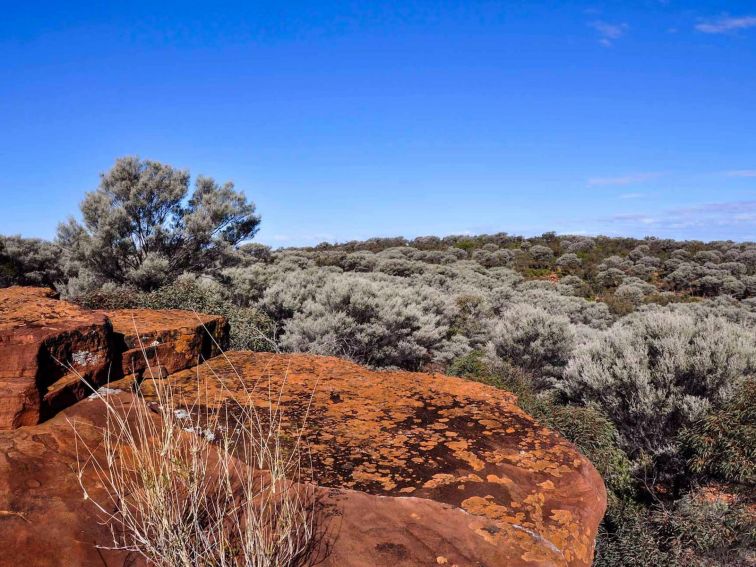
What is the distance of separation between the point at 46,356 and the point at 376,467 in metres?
1.71

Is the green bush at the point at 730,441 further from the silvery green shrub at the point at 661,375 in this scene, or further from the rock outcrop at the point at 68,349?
the rock outcrop at the point at 68,349

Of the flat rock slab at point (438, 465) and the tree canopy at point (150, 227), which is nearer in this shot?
the flat rock slab at point (438, 465)

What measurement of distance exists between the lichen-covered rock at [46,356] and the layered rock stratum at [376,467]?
0.04 ft

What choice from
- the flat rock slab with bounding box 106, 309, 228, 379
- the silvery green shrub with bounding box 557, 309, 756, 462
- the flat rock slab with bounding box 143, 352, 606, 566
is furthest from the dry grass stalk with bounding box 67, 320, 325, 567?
the silvery green shrub with bounding box 557, 309, 756, 462

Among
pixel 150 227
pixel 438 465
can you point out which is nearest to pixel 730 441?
pixel 438 465

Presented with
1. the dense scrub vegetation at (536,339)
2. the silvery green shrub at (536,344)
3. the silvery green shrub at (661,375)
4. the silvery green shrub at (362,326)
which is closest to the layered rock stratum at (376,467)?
the dense scrub vegetation at (536,339)

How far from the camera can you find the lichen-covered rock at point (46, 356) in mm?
2062

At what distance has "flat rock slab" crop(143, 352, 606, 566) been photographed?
1662 mm

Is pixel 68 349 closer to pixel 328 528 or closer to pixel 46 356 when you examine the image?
pixel 46 356

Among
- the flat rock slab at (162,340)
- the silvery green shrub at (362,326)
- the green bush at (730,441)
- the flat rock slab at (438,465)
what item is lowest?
the green bush at (730,441)

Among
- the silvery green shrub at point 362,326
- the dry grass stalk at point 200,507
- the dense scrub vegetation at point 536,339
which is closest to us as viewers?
the dry grass stalk at point 200,507

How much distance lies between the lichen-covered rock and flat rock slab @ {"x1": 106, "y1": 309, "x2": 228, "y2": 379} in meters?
0.24

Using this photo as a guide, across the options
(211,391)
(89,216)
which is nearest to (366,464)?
(211,391)

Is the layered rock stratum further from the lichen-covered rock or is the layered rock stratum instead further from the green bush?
the green bush
